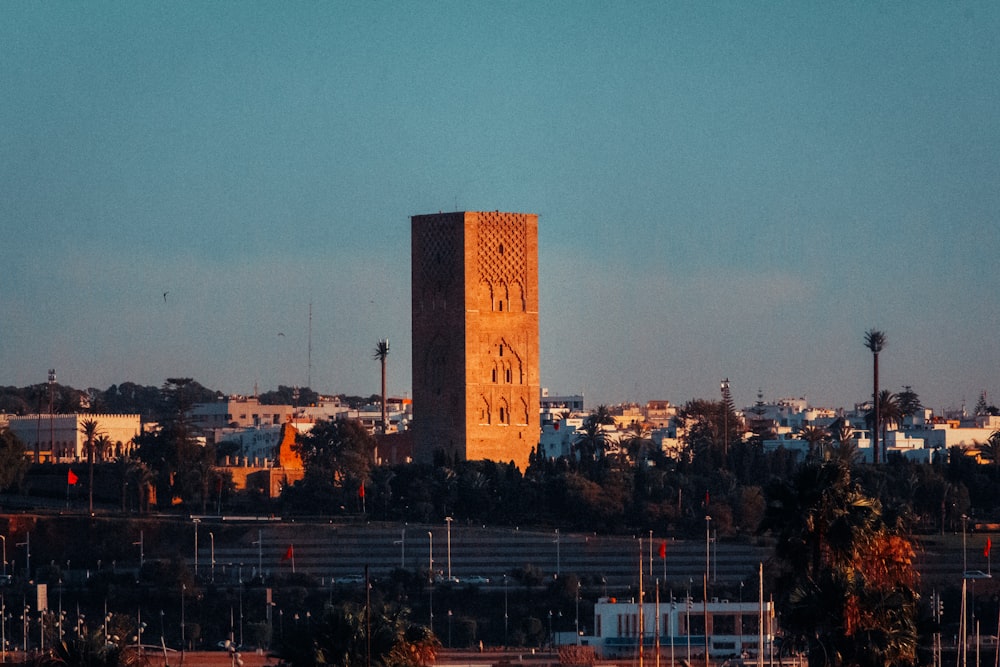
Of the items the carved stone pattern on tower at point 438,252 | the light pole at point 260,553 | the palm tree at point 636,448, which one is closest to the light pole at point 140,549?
the light pole at point 260,553

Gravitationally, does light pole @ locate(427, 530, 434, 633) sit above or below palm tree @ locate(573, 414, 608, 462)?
below

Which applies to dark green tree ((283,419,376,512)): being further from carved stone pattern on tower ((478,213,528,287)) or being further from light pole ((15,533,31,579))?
light pole ((15,533,31,579))

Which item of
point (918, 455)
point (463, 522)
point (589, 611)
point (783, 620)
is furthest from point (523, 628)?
point (918, 455)

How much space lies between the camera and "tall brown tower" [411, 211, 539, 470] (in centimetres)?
8406

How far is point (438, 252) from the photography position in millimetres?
Answer: 85062

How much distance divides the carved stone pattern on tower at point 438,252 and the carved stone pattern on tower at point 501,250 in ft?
3.62

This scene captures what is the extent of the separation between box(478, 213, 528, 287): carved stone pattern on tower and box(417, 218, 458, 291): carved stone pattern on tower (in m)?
1.10

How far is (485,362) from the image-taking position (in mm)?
84375

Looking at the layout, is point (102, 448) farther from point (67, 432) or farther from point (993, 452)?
point (993, 452)

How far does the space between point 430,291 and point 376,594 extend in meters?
21.7

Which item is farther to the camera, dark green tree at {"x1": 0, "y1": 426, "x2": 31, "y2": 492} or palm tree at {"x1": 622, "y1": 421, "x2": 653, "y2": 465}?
palm tree at {"x1": 622, "y1": 421, "x2": 653, "y2": 465}

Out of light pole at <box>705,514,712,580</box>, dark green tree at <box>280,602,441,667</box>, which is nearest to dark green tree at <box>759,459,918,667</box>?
dark green tree at <box>280,602,441,667</box>

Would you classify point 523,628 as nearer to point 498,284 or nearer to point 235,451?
point 498,284

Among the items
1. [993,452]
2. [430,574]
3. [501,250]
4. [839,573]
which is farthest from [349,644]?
[993,452]
